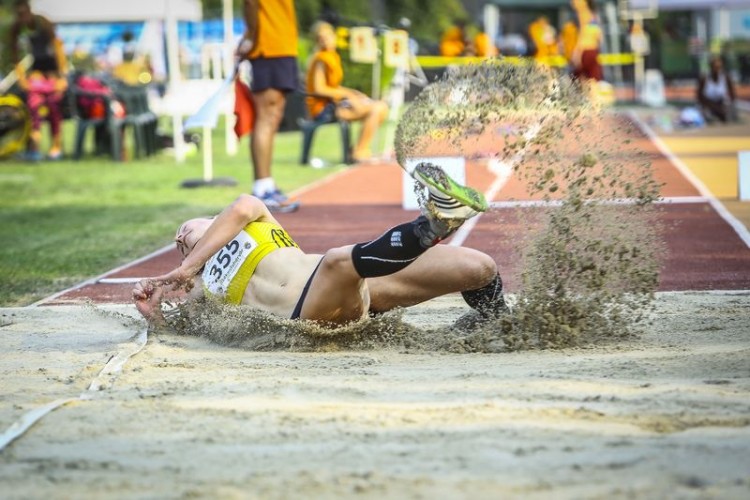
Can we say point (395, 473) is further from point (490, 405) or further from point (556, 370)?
point (556, 370)

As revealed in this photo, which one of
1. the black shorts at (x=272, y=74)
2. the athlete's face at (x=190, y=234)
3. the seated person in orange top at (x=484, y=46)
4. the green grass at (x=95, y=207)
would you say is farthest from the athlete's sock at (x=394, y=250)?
the seated person in orange top at (x=484, y=46)

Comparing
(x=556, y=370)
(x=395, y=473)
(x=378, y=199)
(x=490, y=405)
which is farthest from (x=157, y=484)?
(x=378, y=199)

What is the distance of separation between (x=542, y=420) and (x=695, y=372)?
94cm

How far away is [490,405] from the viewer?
4.25m

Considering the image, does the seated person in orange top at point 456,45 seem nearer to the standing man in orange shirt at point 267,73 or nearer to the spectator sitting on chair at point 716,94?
the spectator sitting on chair at point 716,94

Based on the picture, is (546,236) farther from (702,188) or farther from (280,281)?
(702,188)

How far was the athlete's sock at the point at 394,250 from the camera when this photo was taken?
5.01 meters

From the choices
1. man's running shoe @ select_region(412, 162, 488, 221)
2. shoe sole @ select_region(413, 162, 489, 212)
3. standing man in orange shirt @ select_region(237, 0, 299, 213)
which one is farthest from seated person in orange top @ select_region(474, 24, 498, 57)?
man's running shoe @ select_region(412, 162, 488, 221)

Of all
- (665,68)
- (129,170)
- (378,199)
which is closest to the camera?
(378,199)

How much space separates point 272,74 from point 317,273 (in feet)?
20.0

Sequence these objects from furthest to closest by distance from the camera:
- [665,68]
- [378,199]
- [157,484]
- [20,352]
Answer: [665,68], [378,199], [20,352], [157,484]

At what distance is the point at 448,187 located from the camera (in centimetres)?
490

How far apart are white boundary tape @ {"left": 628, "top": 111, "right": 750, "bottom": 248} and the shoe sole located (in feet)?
13.4

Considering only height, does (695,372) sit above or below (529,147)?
below
